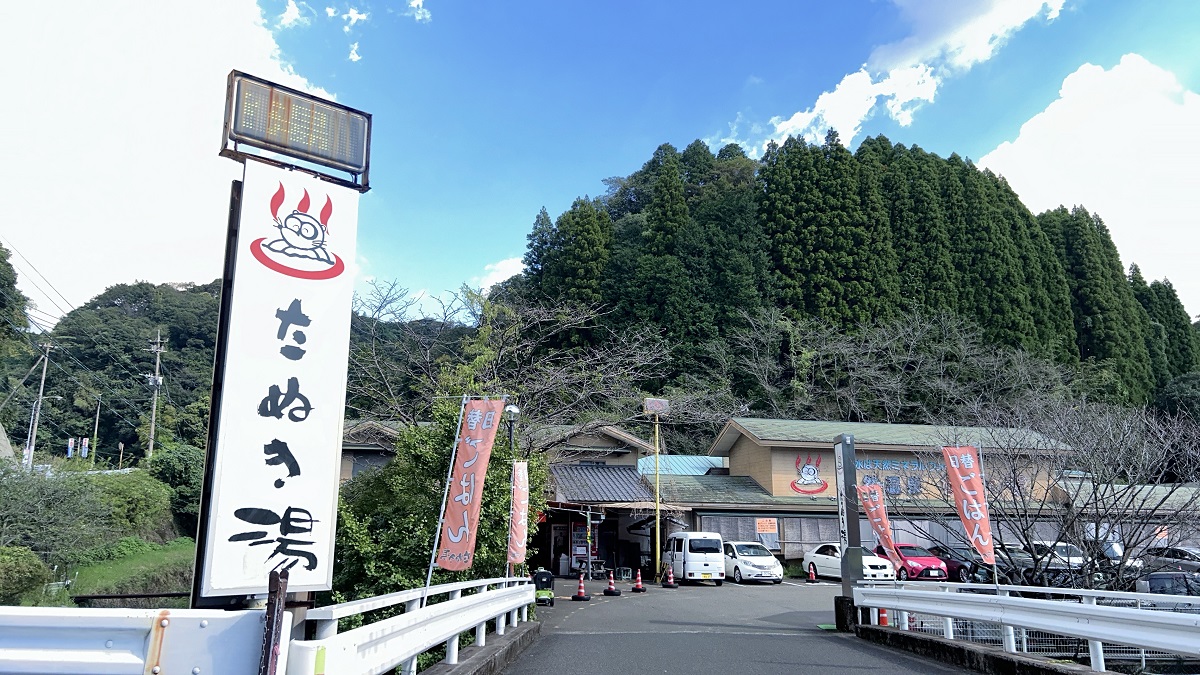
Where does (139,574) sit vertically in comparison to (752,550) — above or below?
below

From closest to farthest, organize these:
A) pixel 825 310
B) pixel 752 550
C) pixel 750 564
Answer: pixel 750 564 < pixel 752 550 < pixel 825 310

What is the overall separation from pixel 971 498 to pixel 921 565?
10.9 metres

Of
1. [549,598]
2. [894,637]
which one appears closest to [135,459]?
[549,598]

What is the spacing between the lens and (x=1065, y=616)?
6.17 metres

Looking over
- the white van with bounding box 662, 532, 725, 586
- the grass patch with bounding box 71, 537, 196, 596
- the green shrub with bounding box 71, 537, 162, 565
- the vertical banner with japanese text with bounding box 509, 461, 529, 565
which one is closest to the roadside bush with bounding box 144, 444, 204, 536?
the green shrub with bounding box 71, 537, 162, 565

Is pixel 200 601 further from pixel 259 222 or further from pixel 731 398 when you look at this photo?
pixel 731 398

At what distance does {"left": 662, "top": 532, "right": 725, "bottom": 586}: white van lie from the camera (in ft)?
72.0

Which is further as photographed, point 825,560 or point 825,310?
point 825,310

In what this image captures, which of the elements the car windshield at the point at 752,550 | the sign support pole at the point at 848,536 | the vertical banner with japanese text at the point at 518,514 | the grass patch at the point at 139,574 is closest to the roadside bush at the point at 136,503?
the grass patch at the point at 139,574

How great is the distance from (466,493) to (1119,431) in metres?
13.6

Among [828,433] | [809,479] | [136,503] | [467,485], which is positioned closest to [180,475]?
[136,503]

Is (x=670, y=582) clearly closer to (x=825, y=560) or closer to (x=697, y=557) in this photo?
(x=697, y=557)

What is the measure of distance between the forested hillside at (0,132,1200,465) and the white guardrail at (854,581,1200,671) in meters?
24.2

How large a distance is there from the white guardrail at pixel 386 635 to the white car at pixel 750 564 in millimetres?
16226
